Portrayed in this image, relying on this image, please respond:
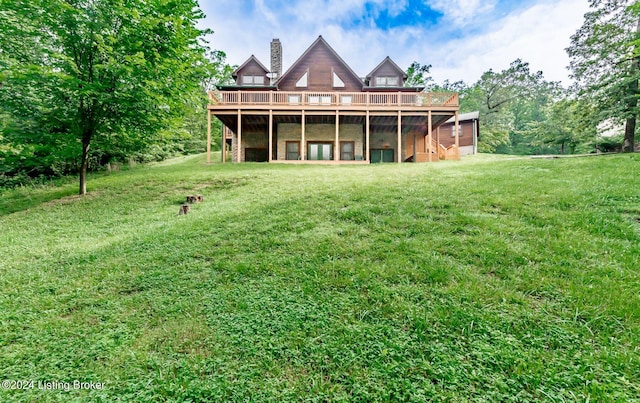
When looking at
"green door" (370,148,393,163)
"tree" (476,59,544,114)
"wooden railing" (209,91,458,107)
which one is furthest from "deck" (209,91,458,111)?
"tree" (476,59,544,114)

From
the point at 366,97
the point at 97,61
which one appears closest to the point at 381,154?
the point at 366,97

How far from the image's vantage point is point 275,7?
1642 centimetres

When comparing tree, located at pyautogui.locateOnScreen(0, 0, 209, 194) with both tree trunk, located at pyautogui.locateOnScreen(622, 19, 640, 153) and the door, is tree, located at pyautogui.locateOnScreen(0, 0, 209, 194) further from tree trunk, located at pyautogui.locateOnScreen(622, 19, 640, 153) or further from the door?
tree trunk, located at pyautogui.locateOnScreen(622, 19, 640, 153)

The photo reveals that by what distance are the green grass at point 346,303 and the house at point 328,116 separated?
429 inches

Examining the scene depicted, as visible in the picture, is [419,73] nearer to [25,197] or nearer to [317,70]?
[317,70]

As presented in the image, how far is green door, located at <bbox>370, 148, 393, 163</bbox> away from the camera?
1906cm

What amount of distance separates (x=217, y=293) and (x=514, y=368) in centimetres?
281

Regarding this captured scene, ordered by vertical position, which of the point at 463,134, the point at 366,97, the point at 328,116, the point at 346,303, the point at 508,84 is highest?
the point at 508,84

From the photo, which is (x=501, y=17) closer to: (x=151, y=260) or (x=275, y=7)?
(x=275, y=7)

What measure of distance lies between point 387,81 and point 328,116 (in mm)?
6100

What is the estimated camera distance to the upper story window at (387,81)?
18.8 m

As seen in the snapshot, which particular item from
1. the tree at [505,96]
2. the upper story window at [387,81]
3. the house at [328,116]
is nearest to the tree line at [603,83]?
the house at [328,116]

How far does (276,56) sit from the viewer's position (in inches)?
791

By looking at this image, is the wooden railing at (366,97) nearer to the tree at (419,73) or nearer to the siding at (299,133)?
the siding at (299,133)
